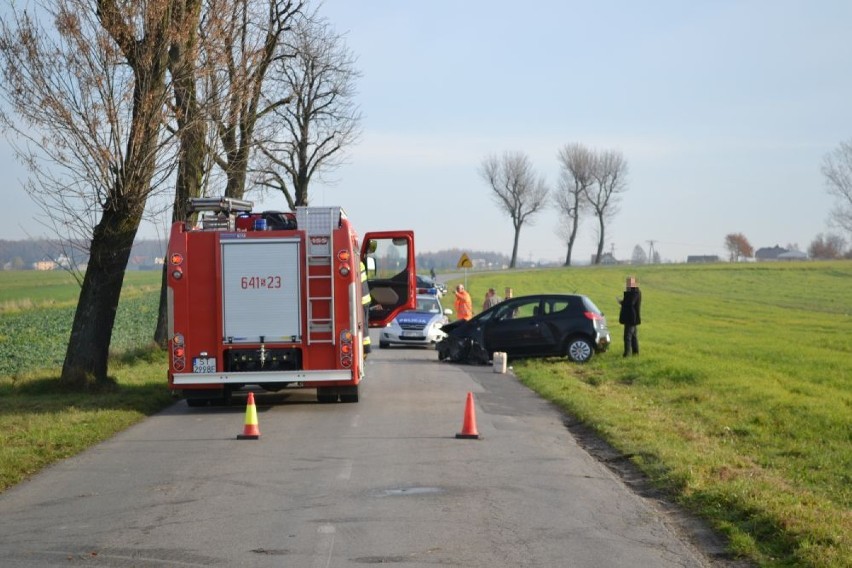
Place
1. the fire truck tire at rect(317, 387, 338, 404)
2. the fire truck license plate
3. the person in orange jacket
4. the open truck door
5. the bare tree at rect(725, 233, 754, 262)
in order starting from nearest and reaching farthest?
the fire truck license plate, the fire truck tire at rect(317, 387, 338, 404), the open truck door, the person in orange jacket, the bare tree at rect(725, 233, 754, 262)

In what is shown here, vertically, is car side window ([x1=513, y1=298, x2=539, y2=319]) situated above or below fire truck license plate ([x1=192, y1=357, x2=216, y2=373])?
above

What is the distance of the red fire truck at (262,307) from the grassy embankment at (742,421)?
12.9 feet

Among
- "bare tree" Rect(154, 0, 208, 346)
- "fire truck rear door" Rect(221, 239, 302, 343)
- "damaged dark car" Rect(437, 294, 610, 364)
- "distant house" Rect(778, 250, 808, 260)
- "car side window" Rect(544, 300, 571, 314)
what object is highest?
"bare tree" Rect(154, 0, 208, 346)

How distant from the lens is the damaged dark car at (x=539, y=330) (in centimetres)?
2581

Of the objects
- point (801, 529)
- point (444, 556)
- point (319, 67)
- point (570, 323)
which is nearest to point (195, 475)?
point (444, 556)

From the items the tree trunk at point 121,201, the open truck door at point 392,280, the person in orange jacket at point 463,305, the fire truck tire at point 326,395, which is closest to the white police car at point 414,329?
the person in orange jacket at point 463,305

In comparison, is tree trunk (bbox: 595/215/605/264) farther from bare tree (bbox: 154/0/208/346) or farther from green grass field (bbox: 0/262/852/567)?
bare tree (bbox: 154/0/208/346)

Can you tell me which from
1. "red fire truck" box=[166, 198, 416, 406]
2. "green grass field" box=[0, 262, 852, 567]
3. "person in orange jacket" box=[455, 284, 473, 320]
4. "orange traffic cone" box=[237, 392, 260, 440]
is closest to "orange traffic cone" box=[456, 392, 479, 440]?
"green grass field" box=[0, 262, 852, 567]

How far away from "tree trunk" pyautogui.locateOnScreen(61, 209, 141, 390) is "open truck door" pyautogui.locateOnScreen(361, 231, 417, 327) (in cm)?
496

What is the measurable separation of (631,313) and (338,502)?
17070 millimetres

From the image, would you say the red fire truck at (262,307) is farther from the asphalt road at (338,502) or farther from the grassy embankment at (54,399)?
the grassy embankment at (54,399)

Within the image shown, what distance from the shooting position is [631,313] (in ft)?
83.1

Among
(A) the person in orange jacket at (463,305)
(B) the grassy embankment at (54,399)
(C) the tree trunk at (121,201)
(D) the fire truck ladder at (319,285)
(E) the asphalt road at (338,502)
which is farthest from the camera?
(A) the person in orange jacket at (463,305)

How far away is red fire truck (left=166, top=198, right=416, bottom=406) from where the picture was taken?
16.2 metres
